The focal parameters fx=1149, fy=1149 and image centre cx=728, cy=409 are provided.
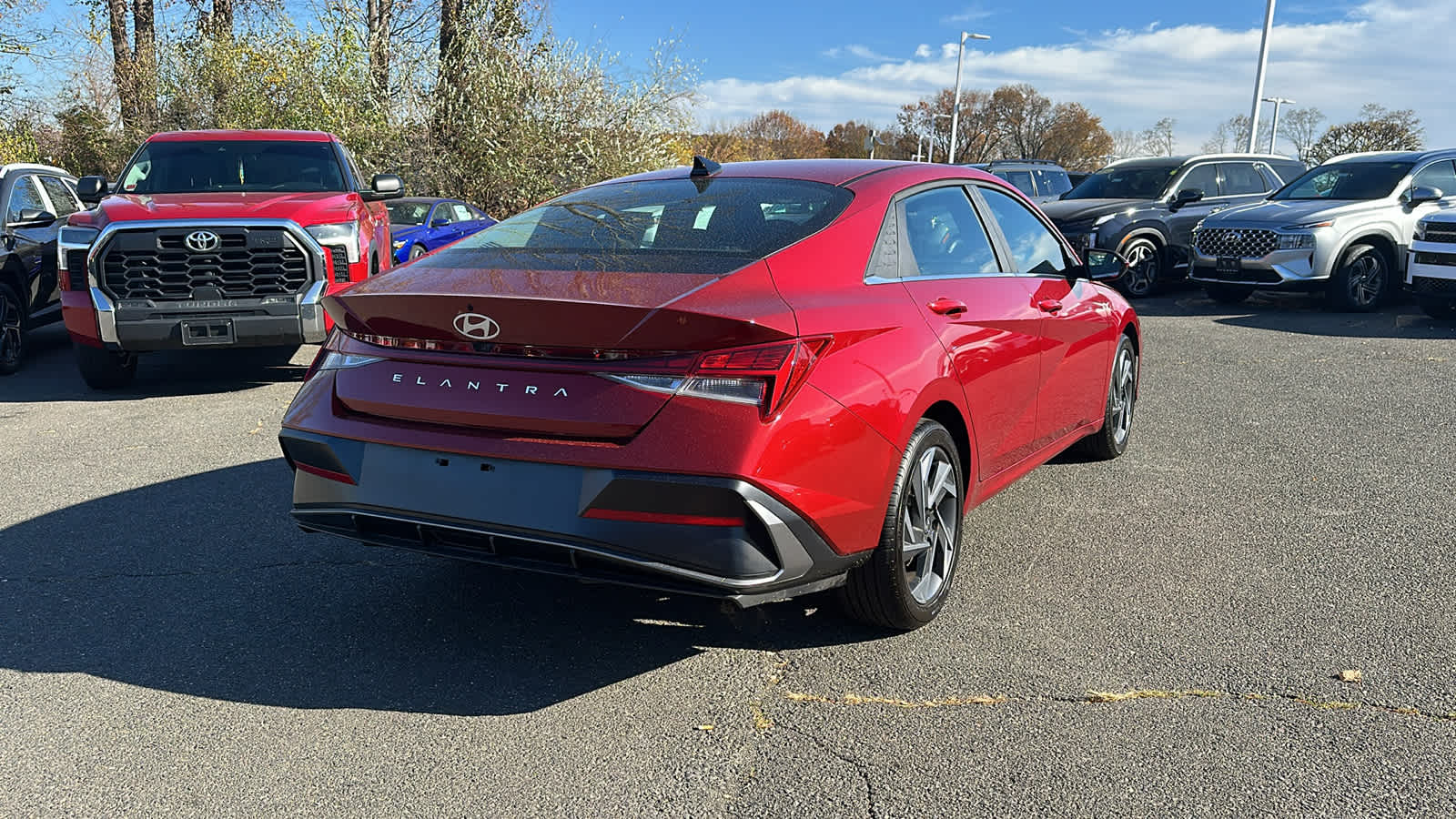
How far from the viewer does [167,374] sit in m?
9.39

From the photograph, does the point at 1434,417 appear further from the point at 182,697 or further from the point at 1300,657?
the point at 182,697

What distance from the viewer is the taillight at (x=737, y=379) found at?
308 cm

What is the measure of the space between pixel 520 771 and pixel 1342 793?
2.05 m

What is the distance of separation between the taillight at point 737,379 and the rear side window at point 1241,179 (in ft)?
50.1

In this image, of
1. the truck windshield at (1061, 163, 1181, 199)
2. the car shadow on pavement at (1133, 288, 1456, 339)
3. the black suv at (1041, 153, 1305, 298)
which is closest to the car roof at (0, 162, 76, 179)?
the black suv at (1041, 153, 1305, 298)

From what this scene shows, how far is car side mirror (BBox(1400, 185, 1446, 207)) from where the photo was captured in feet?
42.8

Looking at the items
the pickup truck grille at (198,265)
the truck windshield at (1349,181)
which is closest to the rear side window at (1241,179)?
the truck windshield at (1349,181)

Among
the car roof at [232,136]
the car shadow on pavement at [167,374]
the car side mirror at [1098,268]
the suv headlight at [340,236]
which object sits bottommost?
the car shadow on pavement at [167,374]

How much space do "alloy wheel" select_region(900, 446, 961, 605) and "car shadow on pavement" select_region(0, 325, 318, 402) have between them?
20.9 feet

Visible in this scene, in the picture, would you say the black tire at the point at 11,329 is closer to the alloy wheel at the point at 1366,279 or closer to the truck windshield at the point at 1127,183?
the truck windshield at the point at 1127,183

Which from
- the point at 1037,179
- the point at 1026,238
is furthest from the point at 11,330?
the point at 1037,179

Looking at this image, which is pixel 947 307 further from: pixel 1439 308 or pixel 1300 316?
pixel 1300 316

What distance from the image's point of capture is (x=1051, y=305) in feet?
16.3

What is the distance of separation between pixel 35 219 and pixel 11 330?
4.11 ft
